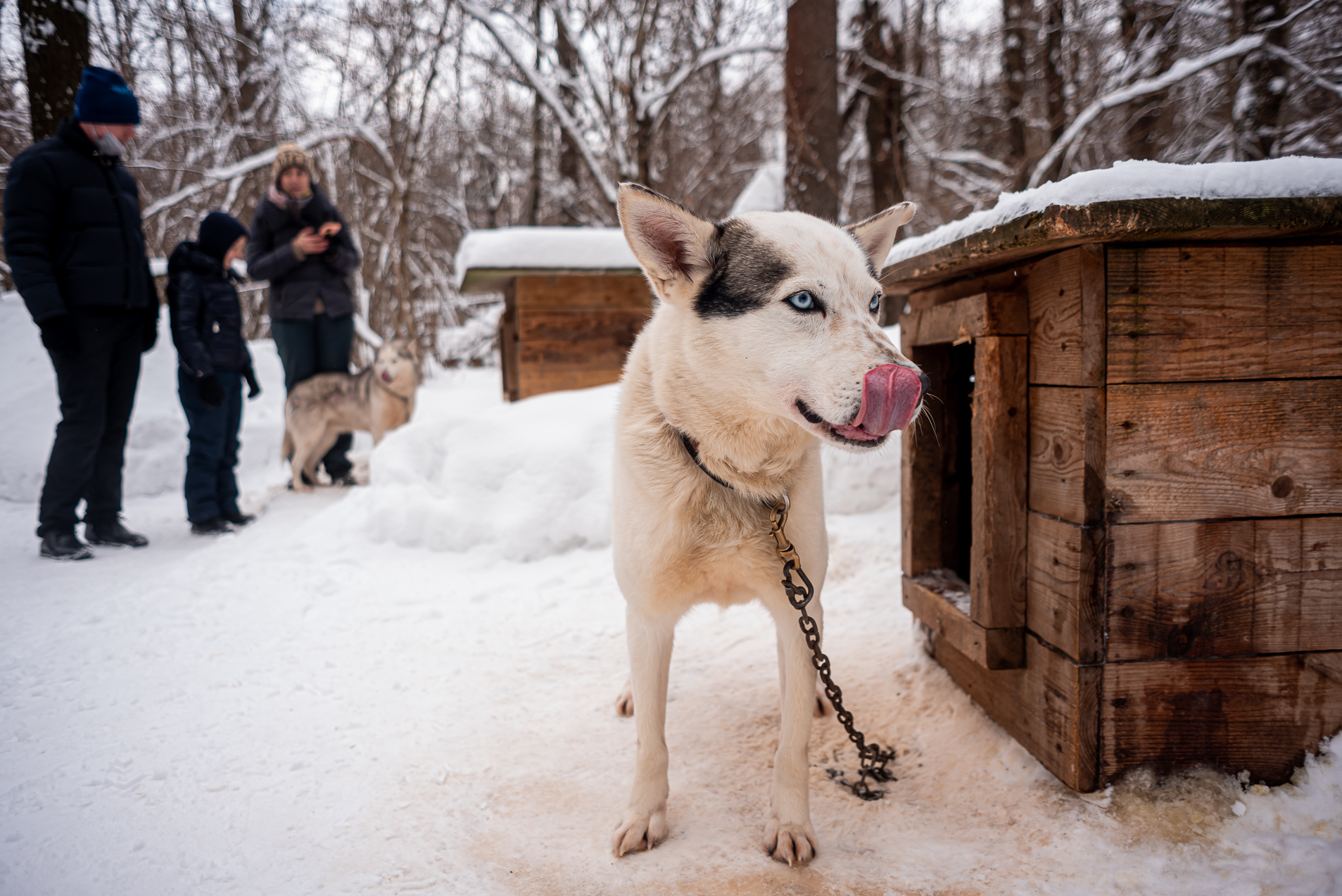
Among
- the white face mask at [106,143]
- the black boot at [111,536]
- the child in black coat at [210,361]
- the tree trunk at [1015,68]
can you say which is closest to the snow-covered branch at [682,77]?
the tree trunk at [1015,68]

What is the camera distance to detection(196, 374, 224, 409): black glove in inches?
184

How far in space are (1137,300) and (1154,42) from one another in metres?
5.38

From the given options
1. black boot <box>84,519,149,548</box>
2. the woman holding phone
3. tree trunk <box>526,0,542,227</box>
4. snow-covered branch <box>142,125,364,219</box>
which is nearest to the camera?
black boot <box>84,519,149,548</box>

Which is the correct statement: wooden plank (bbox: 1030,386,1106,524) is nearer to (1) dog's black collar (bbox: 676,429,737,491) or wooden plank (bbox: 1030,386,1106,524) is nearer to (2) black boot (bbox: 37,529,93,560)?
(1) dog's black collar (bbox: 676,429,737,491)

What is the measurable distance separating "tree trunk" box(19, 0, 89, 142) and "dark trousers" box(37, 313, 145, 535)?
3.39 metres

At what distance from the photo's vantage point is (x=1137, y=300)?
5.05 ft

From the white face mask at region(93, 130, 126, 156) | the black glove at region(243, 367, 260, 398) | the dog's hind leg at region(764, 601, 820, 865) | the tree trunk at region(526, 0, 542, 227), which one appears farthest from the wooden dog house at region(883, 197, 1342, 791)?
the tree trunk at region(526, 0, 542, 227)

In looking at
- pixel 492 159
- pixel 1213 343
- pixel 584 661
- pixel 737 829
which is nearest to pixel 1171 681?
pixel 1213 343

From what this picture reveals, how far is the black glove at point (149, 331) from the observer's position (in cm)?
427

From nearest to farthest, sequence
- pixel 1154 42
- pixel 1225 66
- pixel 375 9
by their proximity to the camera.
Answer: pixel 1154 42
pixel 1225 66
pixel 375 9

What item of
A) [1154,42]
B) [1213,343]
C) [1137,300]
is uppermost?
[1154,42]

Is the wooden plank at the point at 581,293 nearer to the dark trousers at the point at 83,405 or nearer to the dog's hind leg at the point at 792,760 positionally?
the dark trousers at the point at 83,405

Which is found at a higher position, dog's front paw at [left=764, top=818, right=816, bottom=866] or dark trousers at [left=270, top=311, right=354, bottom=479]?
dark trousers at [left=270, top=311, right=354, bottom=479]

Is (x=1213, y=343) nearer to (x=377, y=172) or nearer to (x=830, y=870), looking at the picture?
(x=830, y=870)
